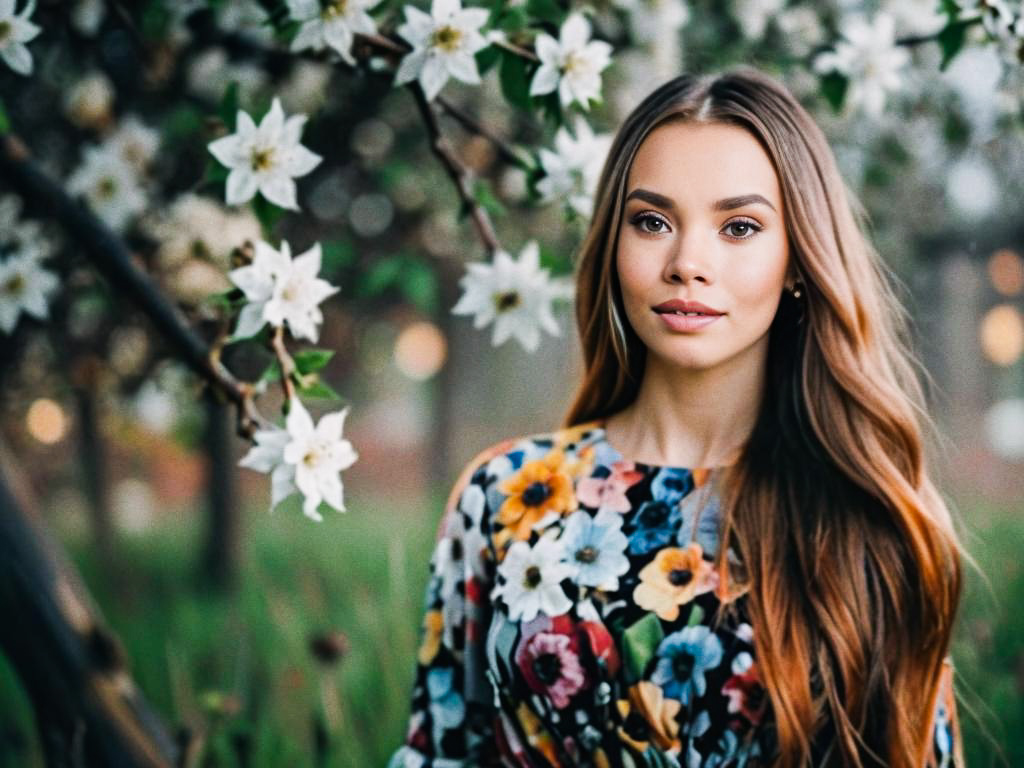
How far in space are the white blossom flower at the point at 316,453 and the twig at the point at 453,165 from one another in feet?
1.51

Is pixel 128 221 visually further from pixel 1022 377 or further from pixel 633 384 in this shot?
pixel 1022 377

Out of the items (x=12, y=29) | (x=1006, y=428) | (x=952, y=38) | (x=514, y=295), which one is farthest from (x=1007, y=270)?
(x=12, y=29)

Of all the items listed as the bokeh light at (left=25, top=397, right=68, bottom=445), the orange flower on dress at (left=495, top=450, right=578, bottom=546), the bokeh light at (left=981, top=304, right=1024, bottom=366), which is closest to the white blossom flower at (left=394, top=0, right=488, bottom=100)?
the orange flower on dress at (left=495, top=450, right=578, bottom=546)

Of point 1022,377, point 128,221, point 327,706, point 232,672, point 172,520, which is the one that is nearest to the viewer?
point 128,221

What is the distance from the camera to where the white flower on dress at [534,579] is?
140 cm

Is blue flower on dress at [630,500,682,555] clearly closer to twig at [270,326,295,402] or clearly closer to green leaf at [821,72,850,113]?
twig at [270,326,295,402]

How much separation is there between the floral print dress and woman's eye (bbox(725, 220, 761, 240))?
0.31m

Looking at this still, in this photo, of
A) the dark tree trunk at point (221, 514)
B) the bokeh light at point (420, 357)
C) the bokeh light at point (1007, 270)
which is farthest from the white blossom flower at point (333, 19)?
the bokeh light at point (420, 357)

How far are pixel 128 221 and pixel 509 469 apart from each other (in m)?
1.24

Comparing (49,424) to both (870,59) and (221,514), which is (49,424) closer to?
(221,514)

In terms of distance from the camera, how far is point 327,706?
8.28 feet

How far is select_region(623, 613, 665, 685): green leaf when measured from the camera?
4.41 feet

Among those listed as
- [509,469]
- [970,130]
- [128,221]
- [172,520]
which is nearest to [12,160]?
[128,221]

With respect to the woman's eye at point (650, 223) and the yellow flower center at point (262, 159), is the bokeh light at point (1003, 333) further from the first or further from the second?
the yellow flower center at point (262, 159)
